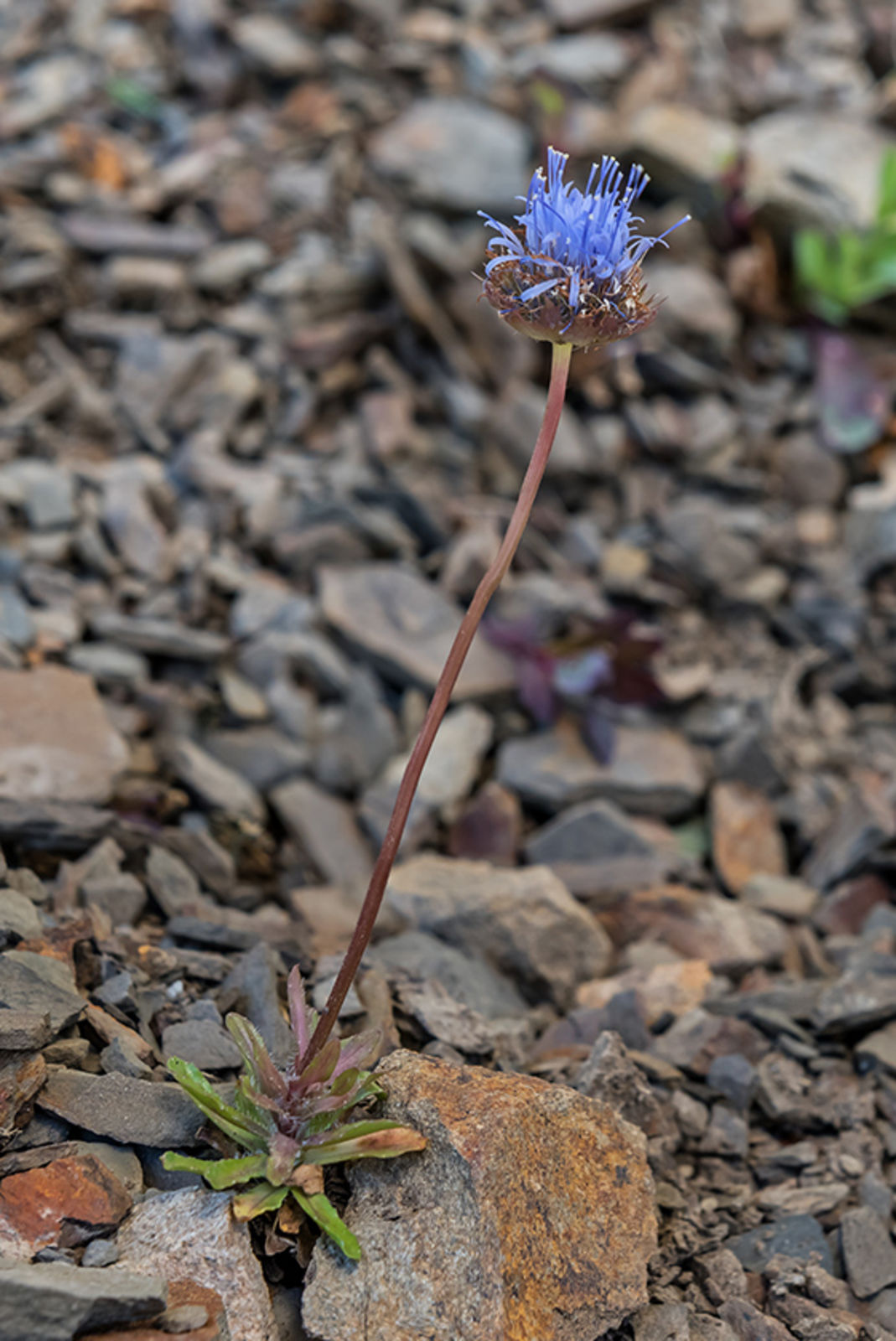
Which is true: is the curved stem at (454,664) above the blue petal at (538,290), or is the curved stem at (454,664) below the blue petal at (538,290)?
below

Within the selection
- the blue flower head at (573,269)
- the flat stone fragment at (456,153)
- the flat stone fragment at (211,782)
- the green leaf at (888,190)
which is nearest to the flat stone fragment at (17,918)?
the flat stone fragment at (211,782)

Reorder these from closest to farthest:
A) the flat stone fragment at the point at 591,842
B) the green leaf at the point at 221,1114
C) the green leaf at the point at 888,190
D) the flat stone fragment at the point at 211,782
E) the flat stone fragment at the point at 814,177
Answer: the green leaf at the point at 221,1114, the flat stone fragment at the point at 211,782, the flat stone fragment at the point at 591,842, the green leaf at the point at 888,190, the flat stone fragment at the point at 814,177

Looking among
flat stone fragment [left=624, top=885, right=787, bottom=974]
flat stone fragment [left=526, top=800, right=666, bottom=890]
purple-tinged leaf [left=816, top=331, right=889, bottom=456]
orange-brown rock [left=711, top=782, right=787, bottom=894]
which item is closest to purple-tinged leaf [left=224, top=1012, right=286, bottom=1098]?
flat stone fragment [left=624, top=885, right=787, bottom=974]

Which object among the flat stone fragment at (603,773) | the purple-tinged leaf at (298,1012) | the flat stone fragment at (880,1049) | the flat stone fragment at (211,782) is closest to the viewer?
the purple-tinged leaf at (298,1012)

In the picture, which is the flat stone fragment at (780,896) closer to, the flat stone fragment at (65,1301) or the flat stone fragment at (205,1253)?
the flat stone fragment at (205,1253)

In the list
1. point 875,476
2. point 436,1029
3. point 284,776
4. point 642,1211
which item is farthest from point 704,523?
point 642,1211

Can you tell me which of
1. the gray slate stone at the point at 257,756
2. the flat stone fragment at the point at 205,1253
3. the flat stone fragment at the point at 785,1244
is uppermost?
the flat stone fragment at the point at 205,1253

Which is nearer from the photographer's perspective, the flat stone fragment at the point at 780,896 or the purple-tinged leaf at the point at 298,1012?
the purple-tinged leaf at the point at 298,1012

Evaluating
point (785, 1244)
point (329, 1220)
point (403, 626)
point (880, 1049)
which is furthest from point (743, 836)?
point (329, 1220)
